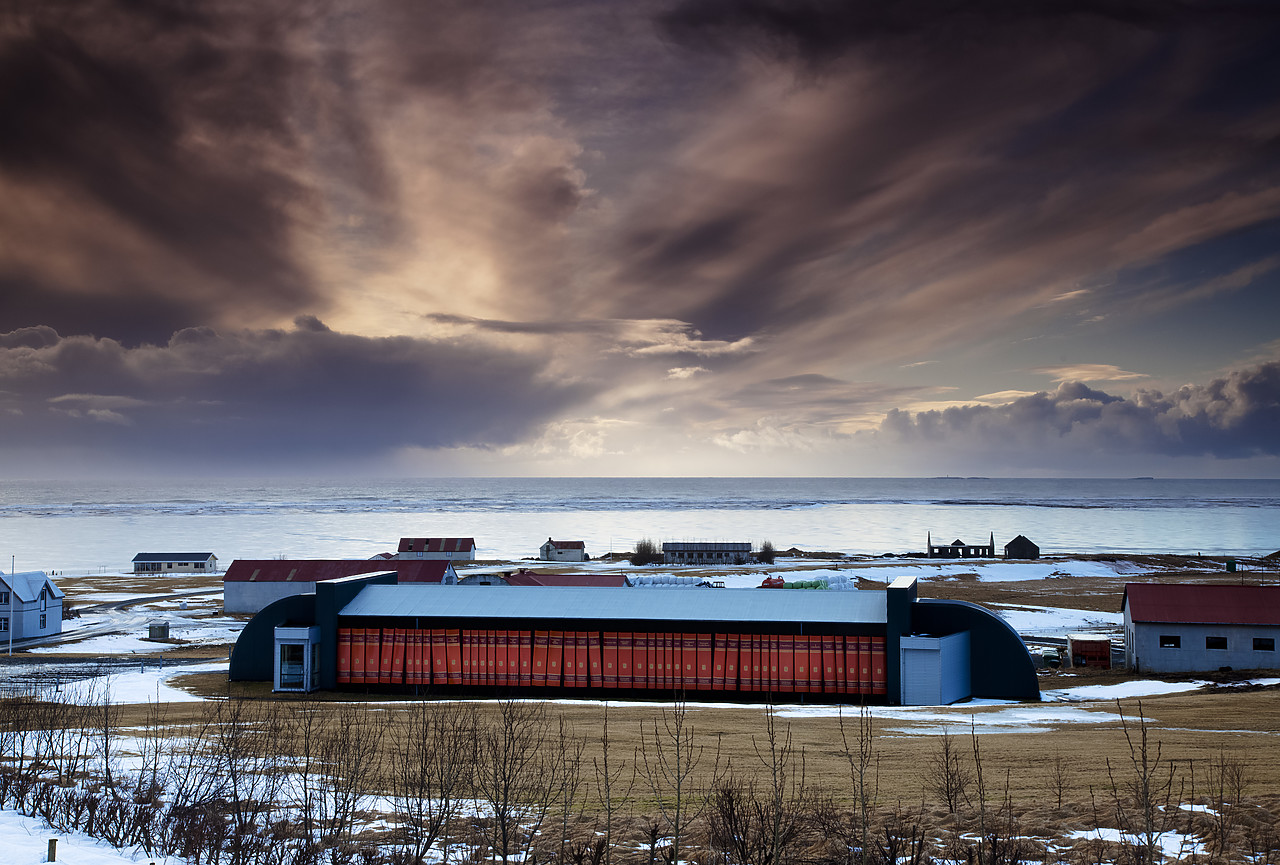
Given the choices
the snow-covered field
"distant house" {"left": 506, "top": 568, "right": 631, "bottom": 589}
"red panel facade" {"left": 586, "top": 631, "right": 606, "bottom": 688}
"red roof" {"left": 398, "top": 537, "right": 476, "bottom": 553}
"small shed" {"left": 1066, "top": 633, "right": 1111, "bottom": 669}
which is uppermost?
"red roof" {"left": 398, "top": 537, "right": 476, "bottom": 553}

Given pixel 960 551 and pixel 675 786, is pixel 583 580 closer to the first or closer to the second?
pixel 675 786

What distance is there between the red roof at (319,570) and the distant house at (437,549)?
125 feet

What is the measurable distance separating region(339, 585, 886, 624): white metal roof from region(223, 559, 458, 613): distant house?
38328mm

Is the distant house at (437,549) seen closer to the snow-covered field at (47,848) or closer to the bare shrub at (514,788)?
the bare shrub at (514,788)

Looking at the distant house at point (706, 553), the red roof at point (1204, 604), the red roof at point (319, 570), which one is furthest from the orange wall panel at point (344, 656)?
the distant house at point (706, 553)

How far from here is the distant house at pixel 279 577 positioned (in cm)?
8556

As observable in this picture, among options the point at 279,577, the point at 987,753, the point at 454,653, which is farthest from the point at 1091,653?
the point at 279,577

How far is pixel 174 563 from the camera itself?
413ft

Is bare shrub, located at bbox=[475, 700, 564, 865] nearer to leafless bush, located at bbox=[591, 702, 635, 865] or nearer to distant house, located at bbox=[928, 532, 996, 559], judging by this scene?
leafless bush, located at bbox=[591, 702, 635, 865]

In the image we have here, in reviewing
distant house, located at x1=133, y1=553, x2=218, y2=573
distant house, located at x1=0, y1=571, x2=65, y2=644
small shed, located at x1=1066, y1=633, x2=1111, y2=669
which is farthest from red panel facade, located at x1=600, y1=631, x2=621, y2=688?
distant house, located at x1=133, y1=553, x2=218, y2=573

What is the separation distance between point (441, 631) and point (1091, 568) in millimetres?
112735

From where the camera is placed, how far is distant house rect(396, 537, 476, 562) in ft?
422

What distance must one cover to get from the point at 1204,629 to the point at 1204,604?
181 centimetres

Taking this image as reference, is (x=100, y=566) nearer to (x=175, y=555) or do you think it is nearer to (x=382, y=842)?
(x=175, y=555)
